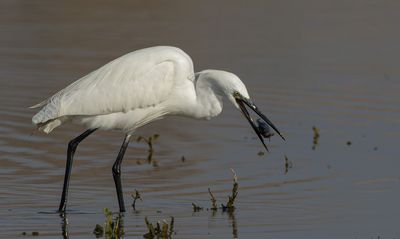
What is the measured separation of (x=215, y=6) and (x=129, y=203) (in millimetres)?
11924

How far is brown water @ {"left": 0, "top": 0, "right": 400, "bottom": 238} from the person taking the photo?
372 inches

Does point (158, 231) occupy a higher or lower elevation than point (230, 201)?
lower

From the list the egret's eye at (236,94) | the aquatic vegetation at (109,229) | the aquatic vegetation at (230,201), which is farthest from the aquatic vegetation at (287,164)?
the aquatic vegetation at (109,229)

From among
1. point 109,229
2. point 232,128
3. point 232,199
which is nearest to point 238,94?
point 232,199

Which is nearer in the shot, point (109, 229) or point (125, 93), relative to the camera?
point (109, 229)

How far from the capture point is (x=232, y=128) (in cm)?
1299

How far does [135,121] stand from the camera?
33.3ft

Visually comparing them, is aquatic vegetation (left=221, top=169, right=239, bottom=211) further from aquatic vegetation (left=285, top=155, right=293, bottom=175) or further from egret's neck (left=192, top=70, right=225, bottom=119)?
aquatic vegetation (left=285, top=155, right=293, bottom=175)

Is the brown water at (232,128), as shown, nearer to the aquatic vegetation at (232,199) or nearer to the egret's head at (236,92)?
the aquatic vegetation at (232,199)

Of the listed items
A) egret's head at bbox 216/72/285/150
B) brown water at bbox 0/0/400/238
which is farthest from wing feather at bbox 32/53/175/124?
brown water at bbox 0/0/400/238

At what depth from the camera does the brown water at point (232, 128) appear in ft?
31.0

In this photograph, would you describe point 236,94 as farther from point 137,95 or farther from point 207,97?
point 137,95

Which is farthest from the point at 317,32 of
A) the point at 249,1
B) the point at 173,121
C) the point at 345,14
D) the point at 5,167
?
the point at 5,167

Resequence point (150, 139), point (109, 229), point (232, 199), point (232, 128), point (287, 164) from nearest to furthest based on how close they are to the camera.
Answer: point (109, 229) < point (232, 199) < point (287, 164) < point (150, 139) < point (232, 128)
